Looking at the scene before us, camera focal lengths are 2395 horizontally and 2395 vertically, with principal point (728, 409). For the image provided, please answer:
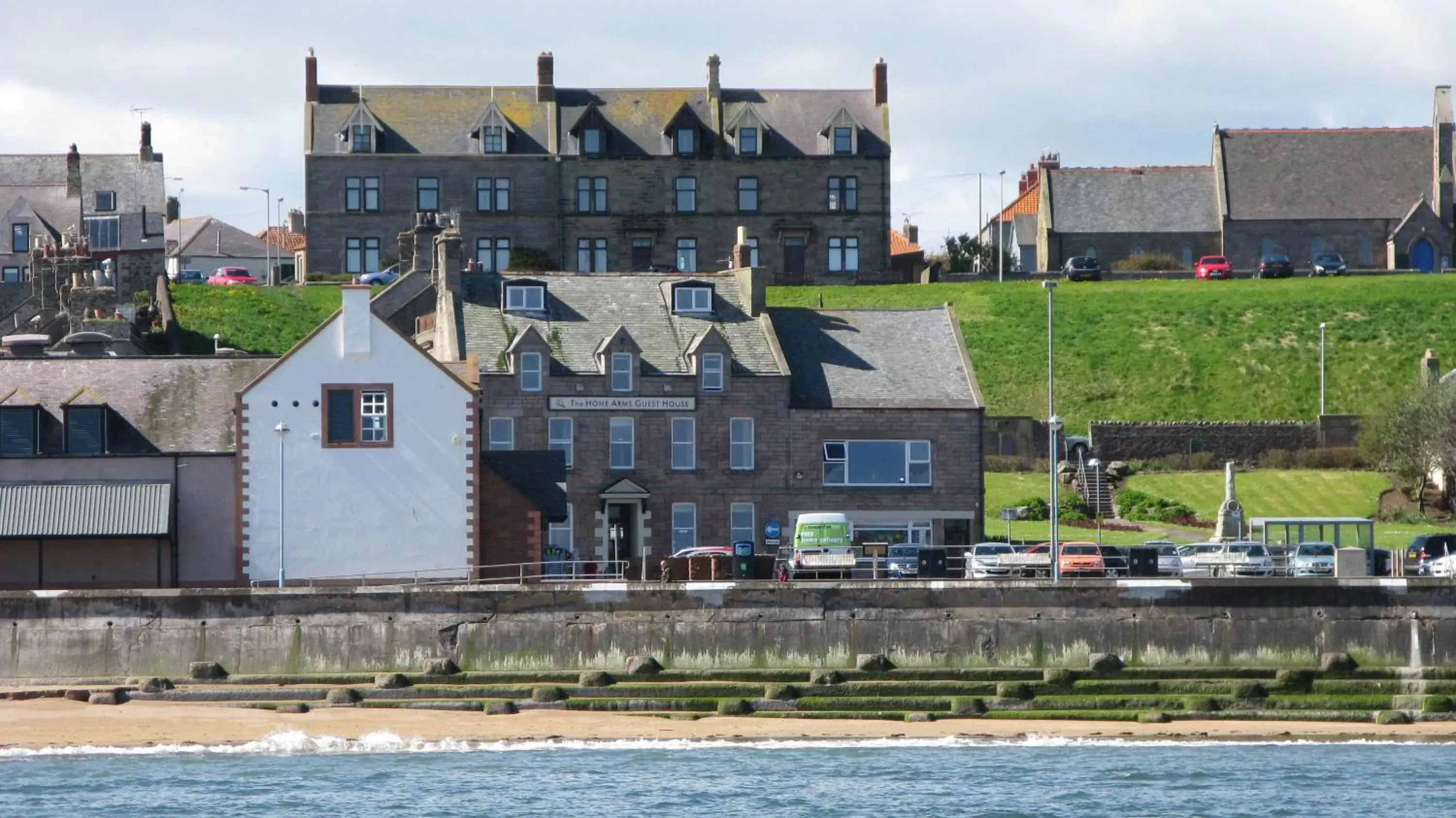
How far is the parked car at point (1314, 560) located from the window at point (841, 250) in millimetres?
49313

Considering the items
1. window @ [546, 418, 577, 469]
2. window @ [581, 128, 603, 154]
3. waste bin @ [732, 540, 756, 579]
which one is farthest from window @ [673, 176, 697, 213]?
waste bin @ [732, 540, 756, 579]

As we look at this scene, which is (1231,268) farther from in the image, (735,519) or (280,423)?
(280,423)

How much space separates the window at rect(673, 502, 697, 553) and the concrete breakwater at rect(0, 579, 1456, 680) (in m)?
15.4

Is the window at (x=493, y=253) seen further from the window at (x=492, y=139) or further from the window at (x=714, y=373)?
the window at (x=714, y=373)

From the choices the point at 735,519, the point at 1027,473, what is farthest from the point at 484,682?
the point at 1027,473

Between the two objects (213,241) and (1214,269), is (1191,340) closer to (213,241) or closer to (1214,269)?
(1214,269)

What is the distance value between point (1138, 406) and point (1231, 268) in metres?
24.5

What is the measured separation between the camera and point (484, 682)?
52.0 metres

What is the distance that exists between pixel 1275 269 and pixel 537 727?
6972 cm

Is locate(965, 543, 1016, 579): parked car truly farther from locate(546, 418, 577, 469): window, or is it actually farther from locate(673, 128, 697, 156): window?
locate(673, 128, 697, 156): window

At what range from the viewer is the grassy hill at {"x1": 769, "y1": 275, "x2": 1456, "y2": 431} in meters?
94.0

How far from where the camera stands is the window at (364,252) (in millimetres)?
104688

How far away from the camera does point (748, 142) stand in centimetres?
10631

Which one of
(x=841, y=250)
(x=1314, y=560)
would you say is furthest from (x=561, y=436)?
(x=841, y=250)
